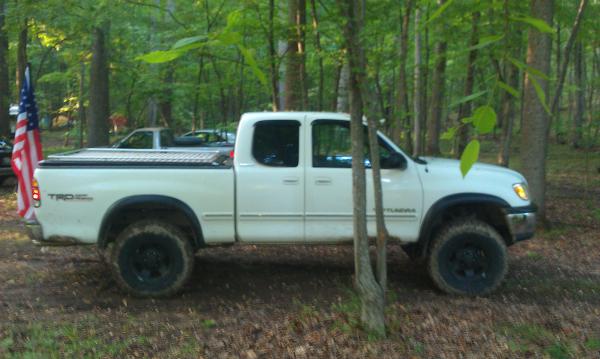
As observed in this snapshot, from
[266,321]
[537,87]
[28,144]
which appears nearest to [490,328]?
[266,321]

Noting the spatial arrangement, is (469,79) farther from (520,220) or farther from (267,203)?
(267,203)

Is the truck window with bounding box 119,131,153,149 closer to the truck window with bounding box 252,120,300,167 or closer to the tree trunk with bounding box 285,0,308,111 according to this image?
the tree trunk with bounding box 285,0,308,111

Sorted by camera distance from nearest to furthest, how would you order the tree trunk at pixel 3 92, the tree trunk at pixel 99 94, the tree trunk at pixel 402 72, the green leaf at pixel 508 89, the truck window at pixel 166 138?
the green leaf at pixel 508 89
the tree trunk at pixel 402 72
the truck window at pixel 166 138
the tree trunk at pixel 99 94
the tree trunk at pixel 3 92

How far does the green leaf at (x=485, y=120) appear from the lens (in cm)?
283

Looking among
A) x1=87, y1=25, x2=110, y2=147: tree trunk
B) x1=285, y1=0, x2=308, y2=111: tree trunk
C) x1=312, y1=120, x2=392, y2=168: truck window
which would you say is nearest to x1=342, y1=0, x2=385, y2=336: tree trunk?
x1=312, y1=120, x2=392, y2=168: truck window

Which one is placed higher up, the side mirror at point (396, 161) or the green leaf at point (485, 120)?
the green leaf at point (485, 120)

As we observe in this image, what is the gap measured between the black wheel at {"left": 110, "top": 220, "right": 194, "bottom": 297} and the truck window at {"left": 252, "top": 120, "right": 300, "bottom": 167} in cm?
124

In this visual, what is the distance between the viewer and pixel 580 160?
21.9m

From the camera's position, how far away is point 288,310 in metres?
5.61

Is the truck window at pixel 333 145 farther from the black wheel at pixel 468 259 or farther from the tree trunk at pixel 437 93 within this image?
the tree trunk at pixel 437 93

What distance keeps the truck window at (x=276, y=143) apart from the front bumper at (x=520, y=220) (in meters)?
2.41

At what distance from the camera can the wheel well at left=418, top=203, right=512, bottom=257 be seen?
615cm

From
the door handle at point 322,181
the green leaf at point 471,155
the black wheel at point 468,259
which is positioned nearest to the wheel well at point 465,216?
the black wheel at point 468,259

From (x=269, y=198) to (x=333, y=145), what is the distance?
939mm
